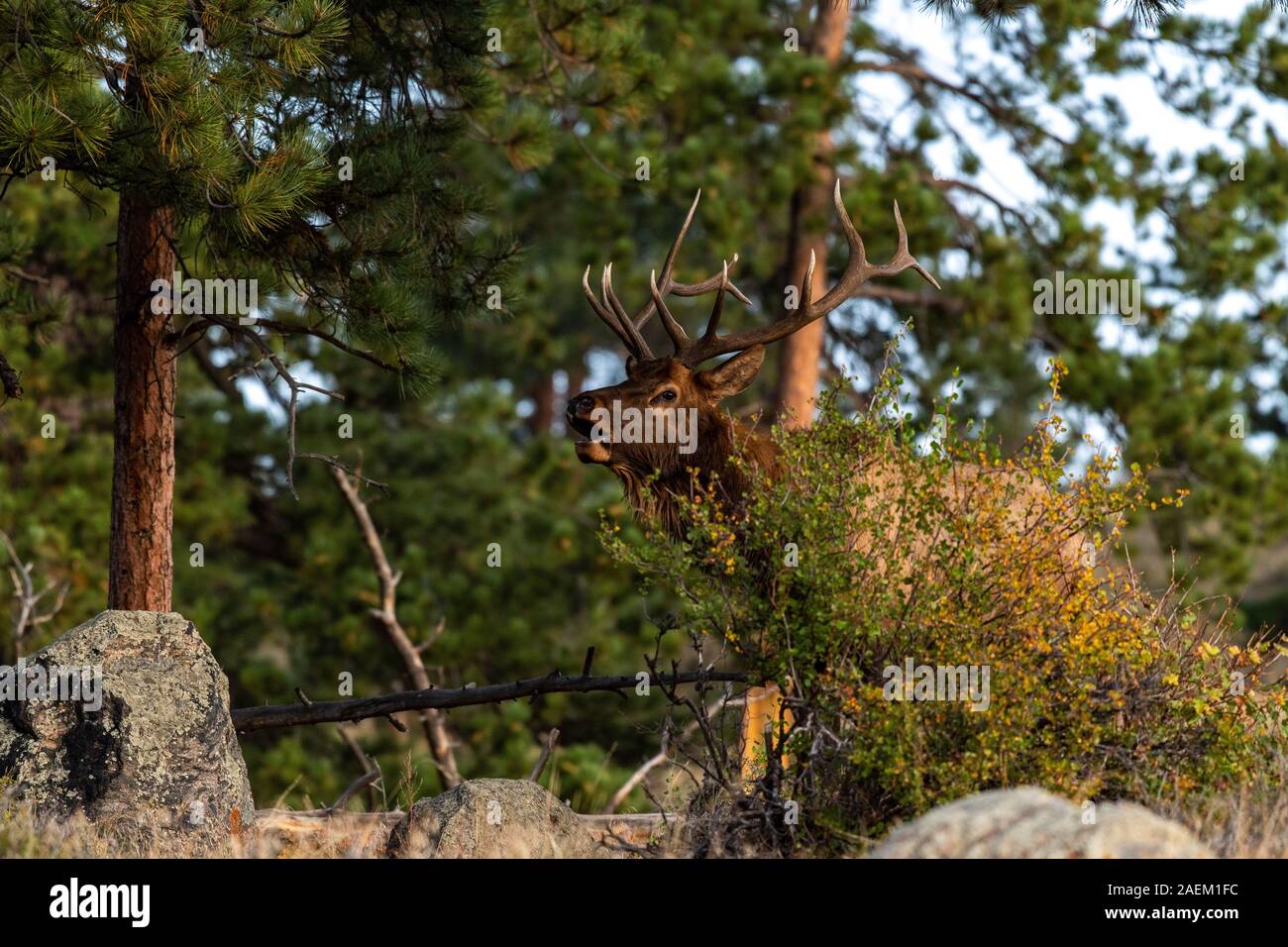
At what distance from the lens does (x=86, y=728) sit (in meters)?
6.43

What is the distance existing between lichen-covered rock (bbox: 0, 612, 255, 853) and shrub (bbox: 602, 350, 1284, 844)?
1.89m

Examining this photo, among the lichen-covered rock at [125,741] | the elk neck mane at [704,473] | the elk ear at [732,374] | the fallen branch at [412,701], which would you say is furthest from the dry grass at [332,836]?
the elk ear at [732,374]

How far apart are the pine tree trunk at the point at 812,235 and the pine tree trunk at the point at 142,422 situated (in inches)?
271

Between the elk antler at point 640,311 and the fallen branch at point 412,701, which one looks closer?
the fallen branch at point 412,701

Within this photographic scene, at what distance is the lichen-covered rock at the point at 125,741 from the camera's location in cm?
632

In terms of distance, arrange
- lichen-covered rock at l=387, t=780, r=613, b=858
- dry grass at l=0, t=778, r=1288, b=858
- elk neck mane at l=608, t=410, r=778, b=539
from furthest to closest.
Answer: elk neck mane at l=608, t=410, r=778, b=539, lichen-covered rock at l=387, t=780, r=613, b=858, dry grass at l=0, t=778, r=1288, b=858

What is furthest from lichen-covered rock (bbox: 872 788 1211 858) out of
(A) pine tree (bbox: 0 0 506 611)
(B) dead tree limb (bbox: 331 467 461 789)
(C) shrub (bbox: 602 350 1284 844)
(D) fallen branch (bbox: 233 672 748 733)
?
(B) dead tree limb (bbox: 331 467 461 789)

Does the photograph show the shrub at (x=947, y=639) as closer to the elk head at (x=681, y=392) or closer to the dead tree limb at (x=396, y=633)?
the elk head at (x=681, y=392)

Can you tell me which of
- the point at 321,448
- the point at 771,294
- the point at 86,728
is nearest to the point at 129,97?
the point at 86,728

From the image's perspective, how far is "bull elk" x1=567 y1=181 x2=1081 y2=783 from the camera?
7.56 meters

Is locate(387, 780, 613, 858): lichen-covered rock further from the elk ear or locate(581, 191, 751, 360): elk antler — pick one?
locate(581, 191, 751, 360): elk antler

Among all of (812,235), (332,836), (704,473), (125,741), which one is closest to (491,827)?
(332,836)

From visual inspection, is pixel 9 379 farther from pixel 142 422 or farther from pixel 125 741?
pixel 125 741

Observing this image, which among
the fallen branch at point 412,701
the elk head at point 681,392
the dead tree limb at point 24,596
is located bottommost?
the fallen branch at point 412,701
